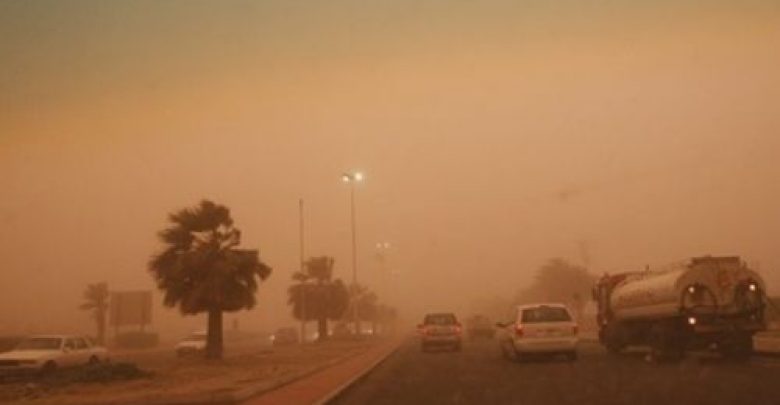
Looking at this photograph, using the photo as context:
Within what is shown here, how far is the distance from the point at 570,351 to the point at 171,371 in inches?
558

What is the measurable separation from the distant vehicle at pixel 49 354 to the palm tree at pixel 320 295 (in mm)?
38251

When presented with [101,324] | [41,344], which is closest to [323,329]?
[101,324]

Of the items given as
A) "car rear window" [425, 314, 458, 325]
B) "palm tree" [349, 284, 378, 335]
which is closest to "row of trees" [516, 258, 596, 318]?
"palm tree" [349, 284, 378, 335]

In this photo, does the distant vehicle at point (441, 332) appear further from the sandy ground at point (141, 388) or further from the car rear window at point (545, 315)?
the sandy ground at point (141, 388)

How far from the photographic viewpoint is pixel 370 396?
19391 millimetres

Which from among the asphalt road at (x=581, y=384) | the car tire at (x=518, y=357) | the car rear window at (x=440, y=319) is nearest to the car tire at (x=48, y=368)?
the asphalt road at (x=581, y=384)

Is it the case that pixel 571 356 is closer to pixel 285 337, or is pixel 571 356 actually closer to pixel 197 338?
pixel 197 338

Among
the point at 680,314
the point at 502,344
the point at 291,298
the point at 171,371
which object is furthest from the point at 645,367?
the point at 291,298

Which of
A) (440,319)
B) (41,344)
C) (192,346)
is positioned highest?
(440,319)

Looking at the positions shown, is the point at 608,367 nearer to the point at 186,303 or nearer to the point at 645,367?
the point at 645,367

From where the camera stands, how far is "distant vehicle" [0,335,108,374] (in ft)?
103

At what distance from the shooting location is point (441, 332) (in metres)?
45.9

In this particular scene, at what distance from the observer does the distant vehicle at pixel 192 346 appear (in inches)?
1917

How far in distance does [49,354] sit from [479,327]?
45356 mm
